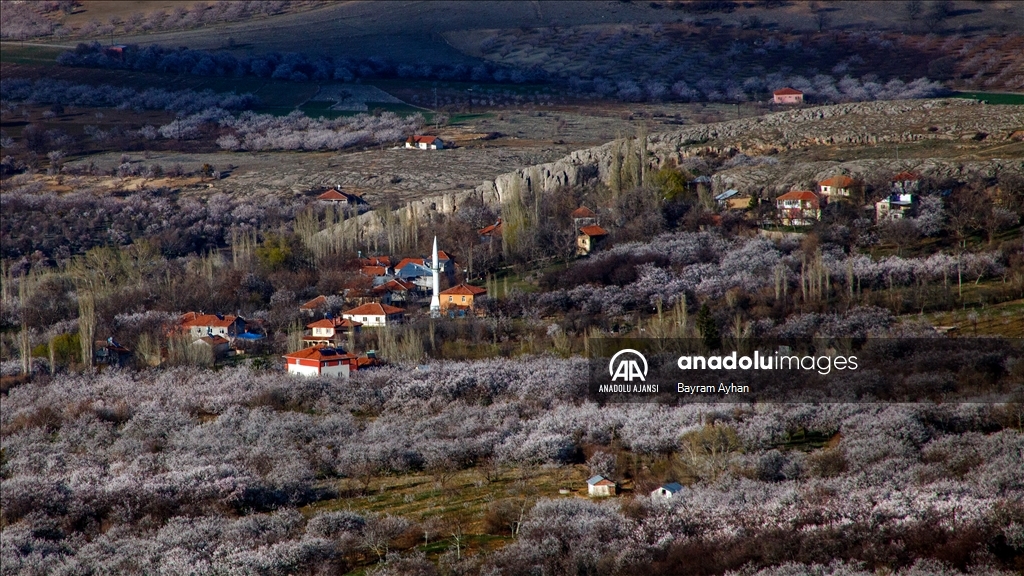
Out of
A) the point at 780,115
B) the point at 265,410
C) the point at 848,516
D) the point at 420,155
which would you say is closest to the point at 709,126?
the point at 780,115

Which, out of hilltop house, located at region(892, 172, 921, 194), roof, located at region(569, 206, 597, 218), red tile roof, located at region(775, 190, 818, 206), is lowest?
roof, located at region(569, 206, 597, 218)

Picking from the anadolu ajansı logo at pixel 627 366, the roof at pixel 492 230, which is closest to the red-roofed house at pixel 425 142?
the roof at pixel 492 230

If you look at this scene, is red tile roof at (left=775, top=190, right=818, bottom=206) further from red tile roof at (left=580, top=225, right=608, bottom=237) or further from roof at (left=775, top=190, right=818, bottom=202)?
red tile roof at (left=580, top=225, right=608, bottom=237)

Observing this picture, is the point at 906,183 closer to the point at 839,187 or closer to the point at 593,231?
the point at 839,187

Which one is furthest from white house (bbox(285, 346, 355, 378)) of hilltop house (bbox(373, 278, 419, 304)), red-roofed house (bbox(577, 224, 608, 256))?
red-roofed house (bbox(577, 224, 608, 256))

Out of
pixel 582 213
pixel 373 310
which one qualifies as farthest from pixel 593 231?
pixel 373 310

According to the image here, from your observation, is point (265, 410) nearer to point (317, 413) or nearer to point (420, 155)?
point (317, 413)

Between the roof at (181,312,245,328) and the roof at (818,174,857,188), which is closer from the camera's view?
the roof at (181,312,245,328)
